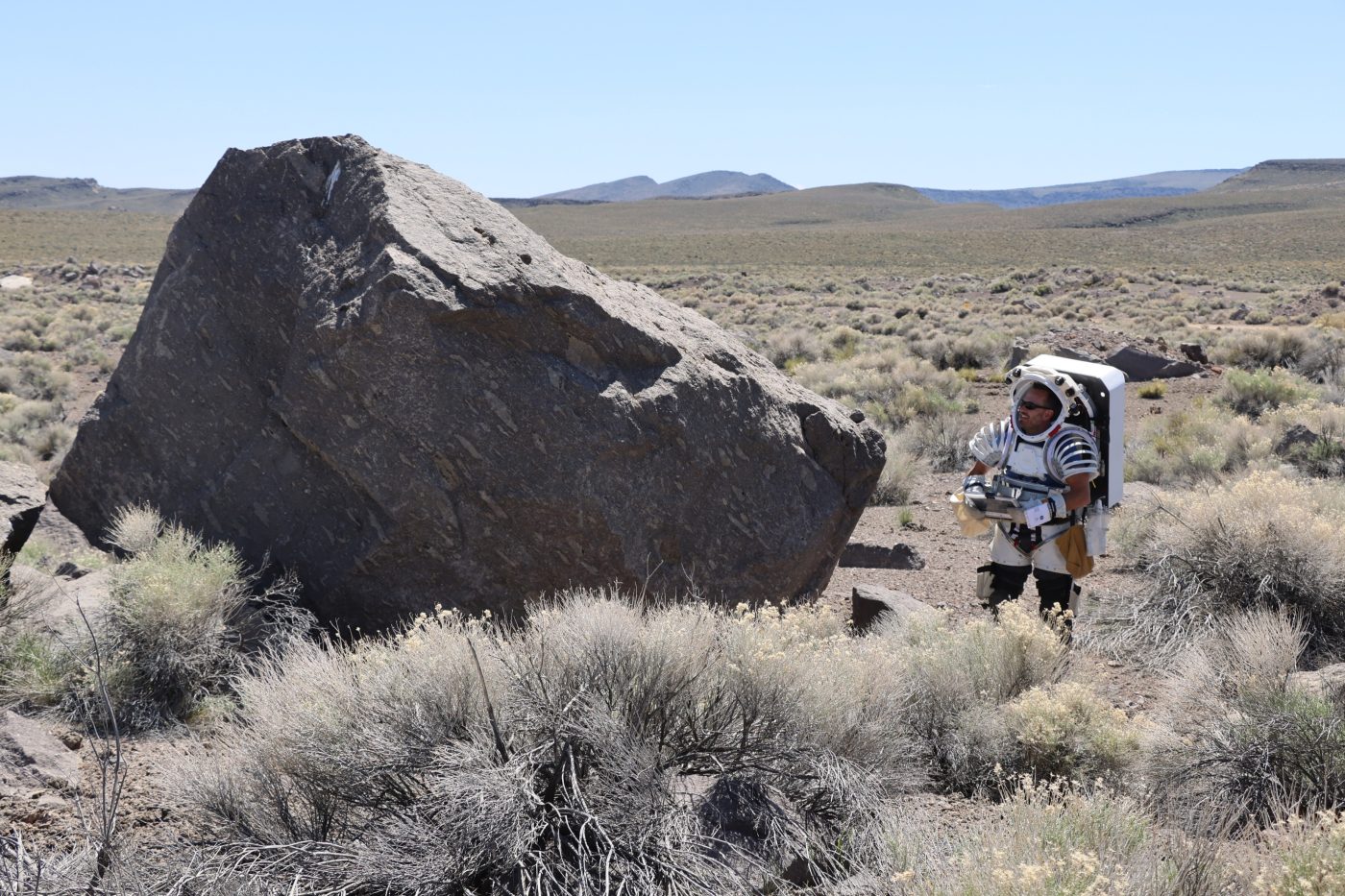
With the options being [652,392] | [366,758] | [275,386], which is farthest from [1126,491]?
[366,758]

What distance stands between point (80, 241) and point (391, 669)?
248ft

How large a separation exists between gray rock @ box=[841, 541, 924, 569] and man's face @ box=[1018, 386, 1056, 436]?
10.7ft

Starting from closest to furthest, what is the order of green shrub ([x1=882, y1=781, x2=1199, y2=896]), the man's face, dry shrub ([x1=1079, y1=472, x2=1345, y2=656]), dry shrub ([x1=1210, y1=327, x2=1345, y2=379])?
green shrub ([x1=882, y1=781, x2=1199, y2=896]) → the man's face → dry shrub ([x1=1079, y1=472, x2=1345, y2=656]) → dry shrub ([x1=1210, y1=327, x2=1345, y2=379])

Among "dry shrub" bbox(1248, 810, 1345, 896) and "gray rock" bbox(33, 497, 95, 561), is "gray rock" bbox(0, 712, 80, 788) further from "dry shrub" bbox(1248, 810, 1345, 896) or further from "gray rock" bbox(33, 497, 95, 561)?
"dry shrub" bbox(1248, 810, 1345, 896)

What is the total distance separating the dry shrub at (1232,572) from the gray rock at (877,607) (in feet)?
3.70

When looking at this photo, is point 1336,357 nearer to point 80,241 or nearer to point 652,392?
point 652,392

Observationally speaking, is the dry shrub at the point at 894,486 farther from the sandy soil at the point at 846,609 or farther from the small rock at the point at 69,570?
the small rock at the point at 69,570

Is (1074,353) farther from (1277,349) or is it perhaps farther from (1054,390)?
(1054,390)

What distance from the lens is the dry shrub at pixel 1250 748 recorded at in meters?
4.40

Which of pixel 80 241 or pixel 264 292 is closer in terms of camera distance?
pixel 264 292

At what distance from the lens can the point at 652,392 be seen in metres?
6.50

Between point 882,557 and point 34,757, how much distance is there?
6573mm

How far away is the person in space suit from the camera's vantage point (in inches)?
237

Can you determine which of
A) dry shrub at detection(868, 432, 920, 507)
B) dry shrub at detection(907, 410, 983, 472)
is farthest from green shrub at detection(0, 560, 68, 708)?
dry shrub at detection(907, 410, 983, 472)
